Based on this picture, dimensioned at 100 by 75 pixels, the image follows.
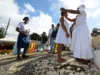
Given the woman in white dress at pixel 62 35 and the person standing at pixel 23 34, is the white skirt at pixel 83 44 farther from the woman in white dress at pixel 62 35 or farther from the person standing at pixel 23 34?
the person standing at pixel 23 34

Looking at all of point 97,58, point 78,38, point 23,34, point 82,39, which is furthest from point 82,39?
point 23,34

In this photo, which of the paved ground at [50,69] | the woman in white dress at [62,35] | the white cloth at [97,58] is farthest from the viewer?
the woman in white dress at [62,35]

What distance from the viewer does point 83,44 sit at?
20.6 feet

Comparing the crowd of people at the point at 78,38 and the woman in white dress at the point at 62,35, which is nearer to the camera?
the crowd of people at the point at 78,38

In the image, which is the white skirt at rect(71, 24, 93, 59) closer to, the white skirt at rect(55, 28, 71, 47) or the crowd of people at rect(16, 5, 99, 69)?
the crowd of people at rect(16, 5, 99, 69)

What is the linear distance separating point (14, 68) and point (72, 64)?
1948mm

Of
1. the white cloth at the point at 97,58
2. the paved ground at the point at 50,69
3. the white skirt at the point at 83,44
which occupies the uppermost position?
the white skirt at the point at 83,44

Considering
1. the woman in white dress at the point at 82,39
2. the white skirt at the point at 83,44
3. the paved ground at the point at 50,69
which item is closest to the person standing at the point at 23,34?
the paved ground at the point at 50,69

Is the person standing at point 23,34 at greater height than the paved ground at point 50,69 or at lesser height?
greater

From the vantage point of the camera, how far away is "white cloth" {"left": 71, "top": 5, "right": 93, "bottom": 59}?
6234mm

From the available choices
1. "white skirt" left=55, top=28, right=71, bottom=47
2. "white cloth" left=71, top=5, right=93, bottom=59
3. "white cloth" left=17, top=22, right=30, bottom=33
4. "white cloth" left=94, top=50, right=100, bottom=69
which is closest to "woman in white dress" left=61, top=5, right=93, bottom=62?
"white cloth" left=71, top=5, right=93, bottom=59

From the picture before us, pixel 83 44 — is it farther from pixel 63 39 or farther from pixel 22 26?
pixel 22 26

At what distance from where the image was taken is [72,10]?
6.36 metres

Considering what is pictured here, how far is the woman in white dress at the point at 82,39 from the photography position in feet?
20.5
